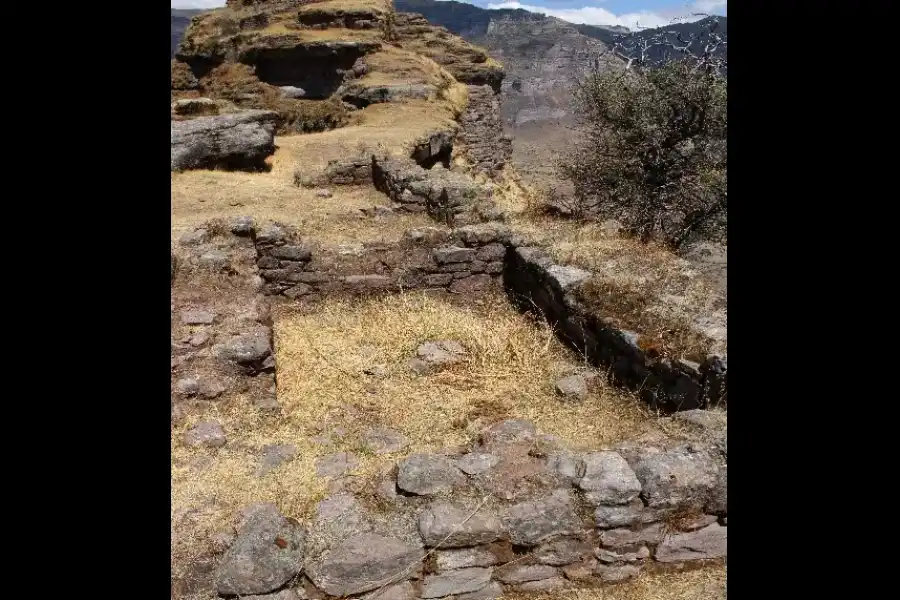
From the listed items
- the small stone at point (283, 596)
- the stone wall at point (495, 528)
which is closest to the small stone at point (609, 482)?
the stone wall at point (495, 528)

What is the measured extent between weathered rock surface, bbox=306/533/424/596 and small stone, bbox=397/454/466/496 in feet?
1.31

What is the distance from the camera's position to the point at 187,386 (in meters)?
5.49

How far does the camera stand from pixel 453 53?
2469cm

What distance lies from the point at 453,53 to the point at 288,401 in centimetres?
2121

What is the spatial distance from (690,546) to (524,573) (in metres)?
0.98

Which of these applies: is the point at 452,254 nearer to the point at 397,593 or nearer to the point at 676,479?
the point at 676,479

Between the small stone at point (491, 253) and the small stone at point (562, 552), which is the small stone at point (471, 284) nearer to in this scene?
the small stone at point (491, 253)

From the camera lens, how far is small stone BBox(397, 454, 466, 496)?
3943 mm

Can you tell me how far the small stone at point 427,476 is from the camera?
394 centimetres
